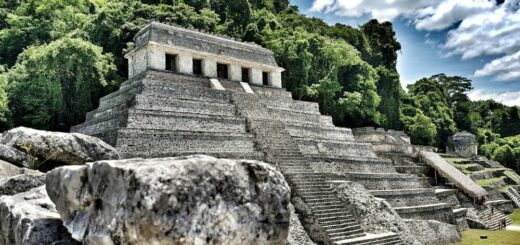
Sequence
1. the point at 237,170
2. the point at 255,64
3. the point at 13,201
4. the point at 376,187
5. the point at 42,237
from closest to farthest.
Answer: the point at 237,170 → the point at 42,237 → the point at 13,201 → the point at 376,187 → the point at 255,64

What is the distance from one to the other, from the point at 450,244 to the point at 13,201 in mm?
15825

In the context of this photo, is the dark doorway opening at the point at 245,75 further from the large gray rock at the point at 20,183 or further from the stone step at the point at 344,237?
the large gray rock at the point at 20,183

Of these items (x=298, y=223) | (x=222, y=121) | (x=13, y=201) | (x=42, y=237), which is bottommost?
(x=298, y=223)

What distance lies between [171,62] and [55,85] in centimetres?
701

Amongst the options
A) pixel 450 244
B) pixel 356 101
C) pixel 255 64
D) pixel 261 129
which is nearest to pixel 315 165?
pixel 261 129

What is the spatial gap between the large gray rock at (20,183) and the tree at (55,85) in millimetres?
16553

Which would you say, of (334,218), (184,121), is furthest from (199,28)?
(334,218)

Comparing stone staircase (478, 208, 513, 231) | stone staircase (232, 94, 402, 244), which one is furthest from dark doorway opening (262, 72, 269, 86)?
stone staircase (478, 208, 513, 231)

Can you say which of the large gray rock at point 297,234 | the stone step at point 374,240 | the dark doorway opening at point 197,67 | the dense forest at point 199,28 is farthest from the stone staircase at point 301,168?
the dense forest at point 199,28

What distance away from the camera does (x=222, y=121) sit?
17438 mm

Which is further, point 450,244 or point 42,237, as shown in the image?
point 450,244

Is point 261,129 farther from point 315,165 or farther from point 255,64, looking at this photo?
point 255,64

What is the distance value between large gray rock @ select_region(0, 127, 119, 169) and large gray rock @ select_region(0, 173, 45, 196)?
0.87 metres

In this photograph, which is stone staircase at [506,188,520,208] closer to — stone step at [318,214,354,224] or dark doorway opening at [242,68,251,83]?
dark doorway opening at [242,68,251,83]
